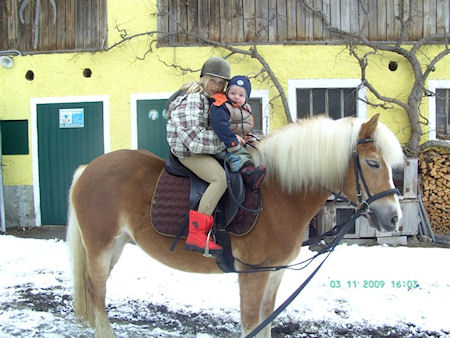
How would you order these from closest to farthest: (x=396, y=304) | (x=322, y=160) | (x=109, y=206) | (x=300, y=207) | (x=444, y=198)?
(x=322, y=160) < (x=300, y=207) < (x=109, y=206) < (x=396, y=304) < (x=444, y=198)

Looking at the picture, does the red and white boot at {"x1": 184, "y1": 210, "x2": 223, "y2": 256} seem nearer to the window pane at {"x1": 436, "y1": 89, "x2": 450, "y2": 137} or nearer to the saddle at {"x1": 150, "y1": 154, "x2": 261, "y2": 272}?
the saddle at {"x1": 150, "y1": 154, "x2": 261, "y2": 272}

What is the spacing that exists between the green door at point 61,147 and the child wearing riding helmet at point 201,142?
4.76 meters

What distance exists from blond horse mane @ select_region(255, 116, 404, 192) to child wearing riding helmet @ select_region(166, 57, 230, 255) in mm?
380

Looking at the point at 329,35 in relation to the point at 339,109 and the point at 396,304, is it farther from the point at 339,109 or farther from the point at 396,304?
the point at 396,304

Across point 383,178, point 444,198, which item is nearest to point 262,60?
point 444,198

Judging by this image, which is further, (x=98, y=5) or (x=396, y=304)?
(x=98, y=5)

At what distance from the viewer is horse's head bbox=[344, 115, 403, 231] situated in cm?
211

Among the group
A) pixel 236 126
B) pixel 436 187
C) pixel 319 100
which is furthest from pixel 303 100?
pixel 236 126

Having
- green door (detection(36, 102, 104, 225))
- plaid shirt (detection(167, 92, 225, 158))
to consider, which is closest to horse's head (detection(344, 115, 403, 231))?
plaid shirt (detection(167, 92, 225, 158))

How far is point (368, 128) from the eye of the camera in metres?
2.17

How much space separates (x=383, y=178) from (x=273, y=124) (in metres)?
4.58

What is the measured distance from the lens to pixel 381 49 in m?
6.39

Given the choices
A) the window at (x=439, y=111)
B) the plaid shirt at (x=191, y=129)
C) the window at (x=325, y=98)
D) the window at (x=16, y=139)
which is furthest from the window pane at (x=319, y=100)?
the window at (x=16, y=139)

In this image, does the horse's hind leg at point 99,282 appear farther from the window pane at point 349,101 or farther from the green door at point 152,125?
the window pane at point 349,101
